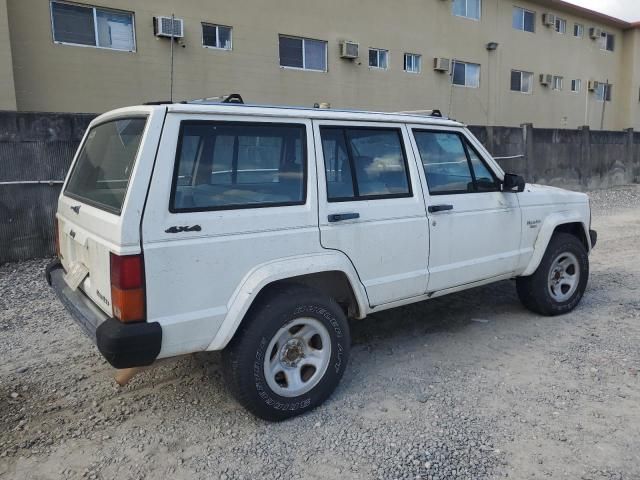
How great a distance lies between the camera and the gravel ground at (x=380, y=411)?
8.81 ft

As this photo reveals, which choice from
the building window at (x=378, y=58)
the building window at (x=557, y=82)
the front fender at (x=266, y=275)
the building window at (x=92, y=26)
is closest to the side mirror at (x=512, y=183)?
the front fender at (x=266, y=275)

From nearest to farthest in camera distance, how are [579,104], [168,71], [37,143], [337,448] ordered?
[337,448], [37,143], [168,71], [579,104]

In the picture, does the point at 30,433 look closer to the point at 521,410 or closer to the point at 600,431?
the point at 521,410

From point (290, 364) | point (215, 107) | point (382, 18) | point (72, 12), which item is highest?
point (382, 18)

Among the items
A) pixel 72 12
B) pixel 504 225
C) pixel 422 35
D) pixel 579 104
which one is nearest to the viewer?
pixel 504 225

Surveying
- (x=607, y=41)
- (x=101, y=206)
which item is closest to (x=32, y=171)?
(x=101, y=206)

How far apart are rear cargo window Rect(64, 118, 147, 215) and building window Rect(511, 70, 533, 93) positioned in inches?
779

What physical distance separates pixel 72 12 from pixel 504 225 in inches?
401

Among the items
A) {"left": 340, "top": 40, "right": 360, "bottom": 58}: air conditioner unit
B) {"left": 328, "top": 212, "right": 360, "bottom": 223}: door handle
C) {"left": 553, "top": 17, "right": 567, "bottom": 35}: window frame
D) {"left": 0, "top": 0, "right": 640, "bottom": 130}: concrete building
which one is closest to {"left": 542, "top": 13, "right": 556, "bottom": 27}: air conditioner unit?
{"left": 0, "top": 0, "right": 640, "bottom": 130}: concrete building

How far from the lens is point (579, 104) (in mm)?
23484

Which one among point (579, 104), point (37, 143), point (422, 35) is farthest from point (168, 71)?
point (579, 104)

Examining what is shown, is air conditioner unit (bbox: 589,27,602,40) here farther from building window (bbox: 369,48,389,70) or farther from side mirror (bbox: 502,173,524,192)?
side mirror (bbox: 502,173,524,192)

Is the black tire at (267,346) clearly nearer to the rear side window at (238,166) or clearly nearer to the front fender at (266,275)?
the front fender at (266,275)

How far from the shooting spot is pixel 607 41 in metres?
24.9
